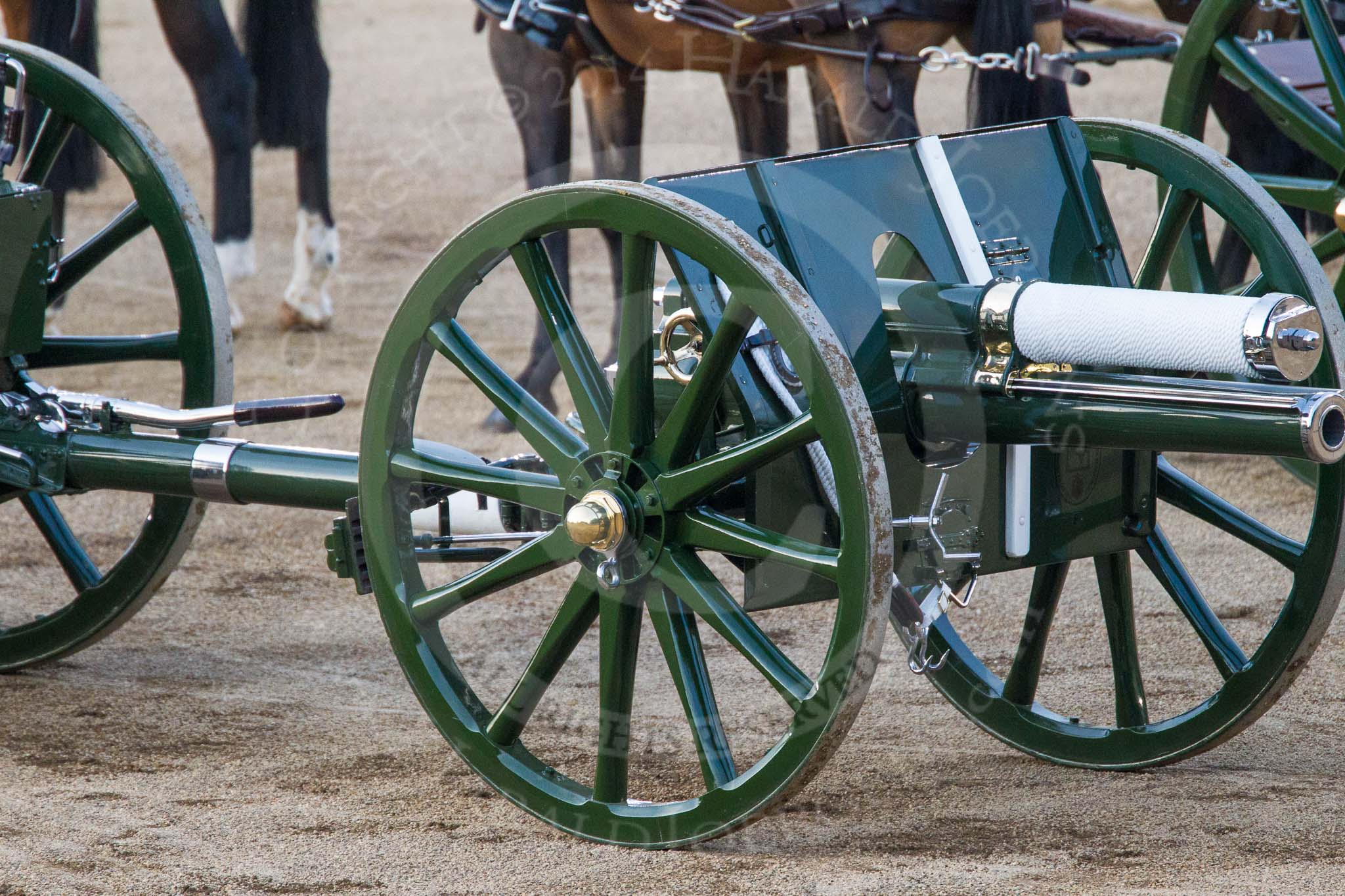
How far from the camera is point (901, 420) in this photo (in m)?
1.74

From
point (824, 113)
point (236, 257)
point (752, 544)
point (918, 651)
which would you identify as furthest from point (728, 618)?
point (236, 257)

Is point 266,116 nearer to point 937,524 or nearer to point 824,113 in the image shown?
point 824,113

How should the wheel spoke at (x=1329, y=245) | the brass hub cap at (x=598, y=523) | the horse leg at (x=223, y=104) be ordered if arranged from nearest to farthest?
the brass hub cap at (x=598, y=523) → the wheel spoke at (x=1329, y=245) → the horse leg at (x=223, y=104)

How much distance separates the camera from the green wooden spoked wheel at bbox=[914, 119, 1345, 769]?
1.78m

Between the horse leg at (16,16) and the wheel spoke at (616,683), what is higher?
the horse leg at (16,16)

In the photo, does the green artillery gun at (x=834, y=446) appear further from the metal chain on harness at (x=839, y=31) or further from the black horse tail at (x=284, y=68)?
the black horse tail at (x=284, y=68)

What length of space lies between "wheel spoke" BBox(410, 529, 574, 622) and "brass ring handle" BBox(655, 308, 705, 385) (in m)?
0.20

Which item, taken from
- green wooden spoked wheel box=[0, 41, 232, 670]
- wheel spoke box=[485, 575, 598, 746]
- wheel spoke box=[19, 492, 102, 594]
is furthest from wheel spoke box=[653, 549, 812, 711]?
wheel spoke box=[19, 492, 102, 594]

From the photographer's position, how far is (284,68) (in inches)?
193

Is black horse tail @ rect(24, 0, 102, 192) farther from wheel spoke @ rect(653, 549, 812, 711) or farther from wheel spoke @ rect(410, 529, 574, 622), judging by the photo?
wheel spoke @ rect(653, 549, 812, 711)

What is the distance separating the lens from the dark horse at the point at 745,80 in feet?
10.6

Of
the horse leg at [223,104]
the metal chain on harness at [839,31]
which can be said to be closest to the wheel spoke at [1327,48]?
the metal chain on harness at [839,31]

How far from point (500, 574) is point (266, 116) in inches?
137

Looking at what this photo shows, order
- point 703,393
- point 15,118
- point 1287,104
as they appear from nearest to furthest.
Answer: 1. point 703,393
2. point 15,118
3. point 1287,104
